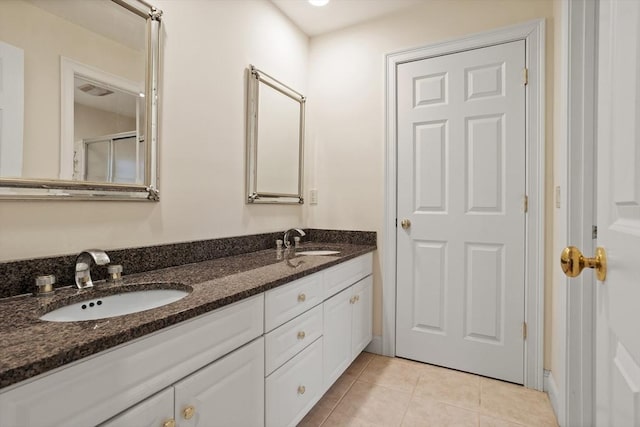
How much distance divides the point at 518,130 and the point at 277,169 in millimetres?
1534

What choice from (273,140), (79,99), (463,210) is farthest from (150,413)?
(463,210)

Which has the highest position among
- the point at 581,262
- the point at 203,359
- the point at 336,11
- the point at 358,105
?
the point at 336,11

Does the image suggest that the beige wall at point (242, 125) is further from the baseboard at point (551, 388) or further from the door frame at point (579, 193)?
the door frame at point (579, 193)

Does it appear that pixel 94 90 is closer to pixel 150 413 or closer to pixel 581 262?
pixel 150 413

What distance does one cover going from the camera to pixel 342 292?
1.89 m

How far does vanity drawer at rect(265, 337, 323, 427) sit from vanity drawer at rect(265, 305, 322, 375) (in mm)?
33

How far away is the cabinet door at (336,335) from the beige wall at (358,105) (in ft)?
1.67

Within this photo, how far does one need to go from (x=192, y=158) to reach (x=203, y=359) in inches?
39.7

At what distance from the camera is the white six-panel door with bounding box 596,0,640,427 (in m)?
0.48

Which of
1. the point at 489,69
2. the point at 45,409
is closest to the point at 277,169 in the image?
the point at 489,69

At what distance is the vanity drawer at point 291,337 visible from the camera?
126 centimetres

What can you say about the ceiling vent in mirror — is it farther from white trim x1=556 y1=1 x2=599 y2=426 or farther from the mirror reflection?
white trim x1=556 y1=1 x2=599 y2=426

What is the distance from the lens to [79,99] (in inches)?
46.3

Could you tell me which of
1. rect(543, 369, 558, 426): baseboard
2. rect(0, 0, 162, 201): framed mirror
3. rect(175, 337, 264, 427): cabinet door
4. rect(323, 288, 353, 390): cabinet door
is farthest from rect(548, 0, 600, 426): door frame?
rect(0, 0, 162, 201): framed mirror
